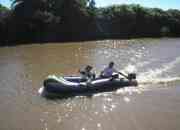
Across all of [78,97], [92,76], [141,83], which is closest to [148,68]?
[141,83]

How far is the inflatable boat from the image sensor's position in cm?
1369

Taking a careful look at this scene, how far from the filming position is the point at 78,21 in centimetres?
4003

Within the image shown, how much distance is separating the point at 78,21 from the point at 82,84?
26722mm

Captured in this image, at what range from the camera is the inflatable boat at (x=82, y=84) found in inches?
539

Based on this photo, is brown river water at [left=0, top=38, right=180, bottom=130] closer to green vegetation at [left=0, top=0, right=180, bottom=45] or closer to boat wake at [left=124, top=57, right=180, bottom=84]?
boat wake at [left=124, top=57, right=180, bottom=84]

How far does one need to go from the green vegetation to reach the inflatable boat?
77.1 ft

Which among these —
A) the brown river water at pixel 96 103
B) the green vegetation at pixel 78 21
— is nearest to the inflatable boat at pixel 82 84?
the brown river water at pixel 96 103

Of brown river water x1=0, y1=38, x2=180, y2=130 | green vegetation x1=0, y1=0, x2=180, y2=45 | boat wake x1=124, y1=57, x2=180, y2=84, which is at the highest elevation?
green vegetation x1=0, y1=0, x2=180, y2=45

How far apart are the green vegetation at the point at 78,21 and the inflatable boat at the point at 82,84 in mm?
23512

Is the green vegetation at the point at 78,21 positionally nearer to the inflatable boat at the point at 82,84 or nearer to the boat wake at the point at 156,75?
the boat wake at the point at 156,75

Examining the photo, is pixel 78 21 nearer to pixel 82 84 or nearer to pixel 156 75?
pixel 156 75

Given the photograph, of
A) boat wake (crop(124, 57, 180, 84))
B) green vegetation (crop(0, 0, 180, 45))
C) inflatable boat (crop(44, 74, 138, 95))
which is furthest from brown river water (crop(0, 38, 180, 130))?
green vegetation (crop(0, 0, 180, 45))

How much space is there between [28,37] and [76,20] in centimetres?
612

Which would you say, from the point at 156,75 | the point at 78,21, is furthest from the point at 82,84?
the point at 78,21
